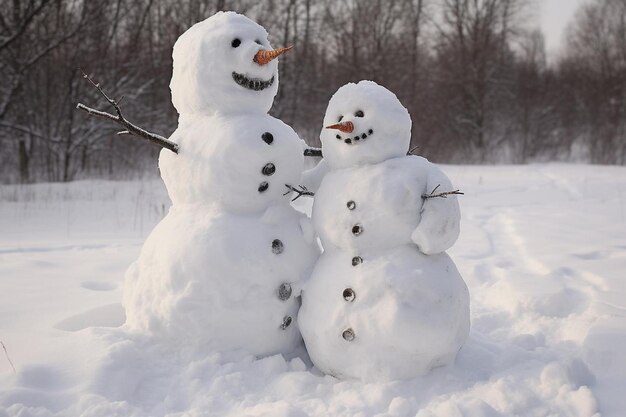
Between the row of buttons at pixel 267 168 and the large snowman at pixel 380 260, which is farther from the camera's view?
the row of buttons at pixel 267 168

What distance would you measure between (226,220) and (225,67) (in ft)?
2.32

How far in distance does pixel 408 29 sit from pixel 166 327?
15.4 metres

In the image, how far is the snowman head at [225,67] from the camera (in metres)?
2.37

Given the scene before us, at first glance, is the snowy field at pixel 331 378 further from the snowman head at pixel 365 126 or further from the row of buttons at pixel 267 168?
the snowman head at pixel 365 126

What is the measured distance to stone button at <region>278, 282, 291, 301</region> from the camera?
7.59 feet

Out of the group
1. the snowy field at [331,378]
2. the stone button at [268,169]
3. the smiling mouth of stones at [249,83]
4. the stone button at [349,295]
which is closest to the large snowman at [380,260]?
the stone button at [349,295]

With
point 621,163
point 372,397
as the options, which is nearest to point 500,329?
point 372,397

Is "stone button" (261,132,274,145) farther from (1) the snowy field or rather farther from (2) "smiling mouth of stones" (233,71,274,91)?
(1) the snowy field

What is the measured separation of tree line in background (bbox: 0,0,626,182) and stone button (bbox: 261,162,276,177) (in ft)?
25.4

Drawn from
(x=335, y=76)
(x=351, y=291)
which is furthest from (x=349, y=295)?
(x=335, y=76)

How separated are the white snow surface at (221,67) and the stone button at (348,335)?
3.70 feet

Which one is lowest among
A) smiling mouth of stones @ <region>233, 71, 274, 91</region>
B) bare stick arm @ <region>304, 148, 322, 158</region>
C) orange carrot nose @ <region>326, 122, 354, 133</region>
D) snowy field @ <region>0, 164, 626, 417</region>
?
snowy field @ <region>0, 164, 626, 417</region>

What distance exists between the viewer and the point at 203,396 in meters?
2.04

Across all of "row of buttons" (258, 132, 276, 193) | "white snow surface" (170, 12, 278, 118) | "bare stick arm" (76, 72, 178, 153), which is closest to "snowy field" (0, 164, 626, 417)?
"row of buttons" (258, 132, 276, 193)
